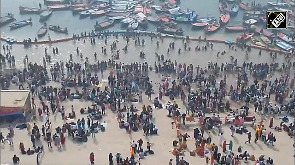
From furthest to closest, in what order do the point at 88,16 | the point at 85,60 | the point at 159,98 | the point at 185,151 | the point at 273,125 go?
the point at 88,16 → the point at 85,60 → the point at 159,98 → the point at 273,125 → the point at 185,151

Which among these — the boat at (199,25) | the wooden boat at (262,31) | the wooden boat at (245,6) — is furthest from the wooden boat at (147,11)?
the wooden boat at (262,31)

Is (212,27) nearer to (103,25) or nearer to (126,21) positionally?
(126,21)

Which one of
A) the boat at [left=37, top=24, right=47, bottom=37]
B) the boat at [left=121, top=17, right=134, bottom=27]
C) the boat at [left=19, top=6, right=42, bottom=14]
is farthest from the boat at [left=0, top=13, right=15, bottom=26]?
the boat at [left=121, top=17, right=134, bottom=27]

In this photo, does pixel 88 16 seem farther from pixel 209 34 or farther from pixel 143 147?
pixel 143 147

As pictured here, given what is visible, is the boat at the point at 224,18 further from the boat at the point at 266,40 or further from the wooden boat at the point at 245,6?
the boat at the point at 266,40

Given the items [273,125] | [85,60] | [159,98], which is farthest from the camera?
[85,60]

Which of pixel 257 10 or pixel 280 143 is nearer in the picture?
pixel 280 143

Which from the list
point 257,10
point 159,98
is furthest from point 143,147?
point 257,10
